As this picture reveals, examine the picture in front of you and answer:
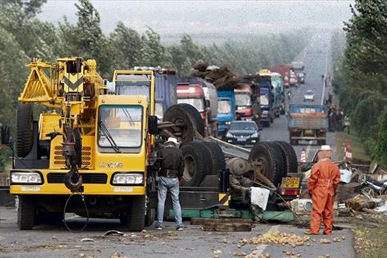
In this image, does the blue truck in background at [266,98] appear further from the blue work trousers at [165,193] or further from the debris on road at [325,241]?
the debris on road at [325,241]

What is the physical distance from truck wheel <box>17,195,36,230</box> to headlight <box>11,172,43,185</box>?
47 centimetres

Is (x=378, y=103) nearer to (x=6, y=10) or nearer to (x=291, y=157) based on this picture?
(x=6, y=10)

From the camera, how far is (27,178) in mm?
21172

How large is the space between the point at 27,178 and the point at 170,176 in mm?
2761

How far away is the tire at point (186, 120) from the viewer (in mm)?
27516

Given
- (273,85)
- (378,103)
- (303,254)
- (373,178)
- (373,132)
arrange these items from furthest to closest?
(273,85), (378,103), (373,132), (373,178), (303,254)

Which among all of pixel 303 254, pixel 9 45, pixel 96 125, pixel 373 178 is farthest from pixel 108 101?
pixel 9 45

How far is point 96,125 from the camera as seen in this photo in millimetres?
22000

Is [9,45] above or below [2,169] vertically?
above

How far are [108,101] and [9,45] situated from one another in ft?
131

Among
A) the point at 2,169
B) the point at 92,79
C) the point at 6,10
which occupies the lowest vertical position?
the point at 2,169

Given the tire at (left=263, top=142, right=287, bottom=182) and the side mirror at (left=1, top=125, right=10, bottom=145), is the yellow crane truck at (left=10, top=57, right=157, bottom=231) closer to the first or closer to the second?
the side mirror at (left=1, top=125, right=10, bottom=145)

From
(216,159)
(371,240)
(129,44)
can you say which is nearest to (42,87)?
(216,159)

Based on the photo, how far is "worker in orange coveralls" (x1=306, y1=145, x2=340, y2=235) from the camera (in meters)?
21.2
